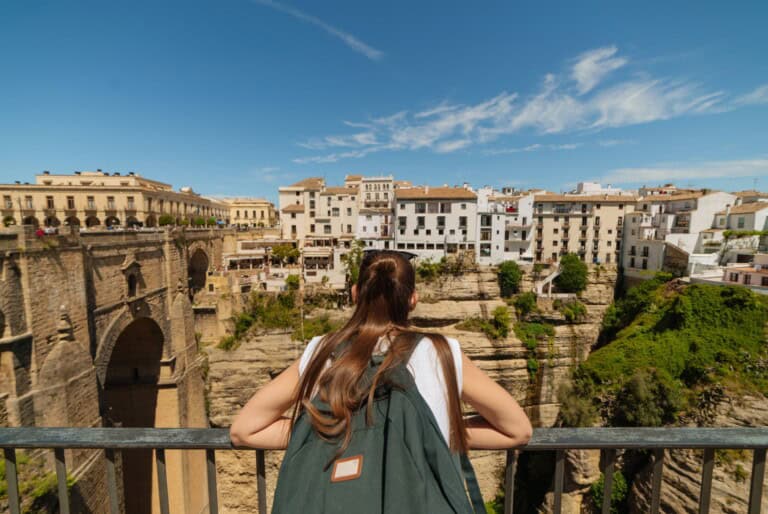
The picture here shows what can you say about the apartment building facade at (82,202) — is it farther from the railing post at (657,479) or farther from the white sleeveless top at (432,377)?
the railing post at (657,479)

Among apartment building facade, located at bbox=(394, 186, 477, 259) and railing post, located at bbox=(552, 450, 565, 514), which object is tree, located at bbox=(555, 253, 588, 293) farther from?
railing post, located at bbox=(552, 450, 565, 514)

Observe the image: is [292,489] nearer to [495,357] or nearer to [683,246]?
[495,357]

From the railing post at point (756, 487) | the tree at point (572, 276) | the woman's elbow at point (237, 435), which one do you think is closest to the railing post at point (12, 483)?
the woman's elbow at point (237, 435)

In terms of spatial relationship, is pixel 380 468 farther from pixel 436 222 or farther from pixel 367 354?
pixel 436 222

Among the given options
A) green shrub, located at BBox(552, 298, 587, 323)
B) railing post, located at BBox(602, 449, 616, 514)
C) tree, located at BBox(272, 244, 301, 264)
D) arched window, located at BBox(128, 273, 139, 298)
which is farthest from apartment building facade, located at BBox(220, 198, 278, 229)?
railing post, located at BBox(602, 449, 616, 514)

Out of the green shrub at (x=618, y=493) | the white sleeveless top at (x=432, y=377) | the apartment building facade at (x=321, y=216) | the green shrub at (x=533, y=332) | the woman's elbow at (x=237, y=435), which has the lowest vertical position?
the green shrub at (x=618, y=493)

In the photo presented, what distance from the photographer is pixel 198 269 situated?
24.9 m

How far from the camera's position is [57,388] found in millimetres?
9539

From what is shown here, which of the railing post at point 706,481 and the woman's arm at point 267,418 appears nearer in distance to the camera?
the woman's arm at point 267,418

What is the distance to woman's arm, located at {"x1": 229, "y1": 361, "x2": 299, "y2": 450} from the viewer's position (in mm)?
1474

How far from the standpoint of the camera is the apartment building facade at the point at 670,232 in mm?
24375

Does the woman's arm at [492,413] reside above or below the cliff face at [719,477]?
above

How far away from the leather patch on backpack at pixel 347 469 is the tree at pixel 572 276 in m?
26.2

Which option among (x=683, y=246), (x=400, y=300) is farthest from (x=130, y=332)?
(x=683, y=246)
